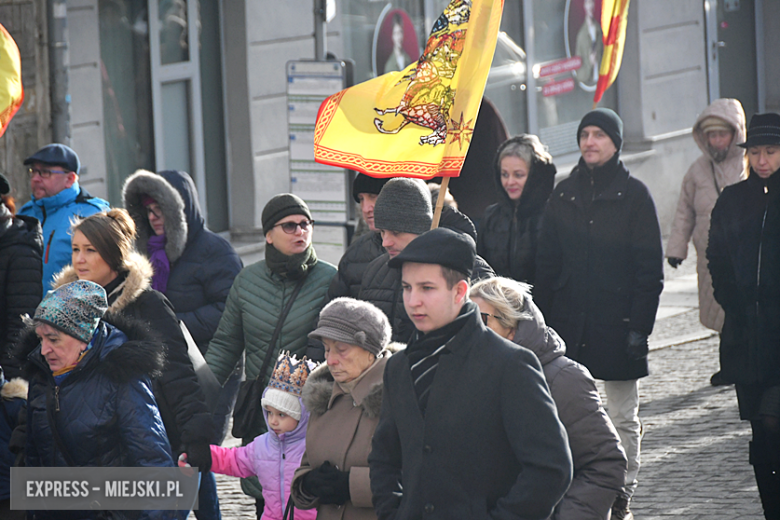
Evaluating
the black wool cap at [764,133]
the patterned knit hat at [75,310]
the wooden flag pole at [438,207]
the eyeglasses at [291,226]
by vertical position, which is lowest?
the patterned knit hat at [75,310]

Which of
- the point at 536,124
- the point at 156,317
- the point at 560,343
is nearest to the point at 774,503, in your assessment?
the point at 560,343

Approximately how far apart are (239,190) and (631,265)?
542 centimetres

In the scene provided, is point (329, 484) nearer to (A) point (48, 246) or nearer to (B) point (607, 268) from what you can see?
(B) point (607, 268)

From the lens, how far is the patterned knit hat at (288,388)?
14.8 ft

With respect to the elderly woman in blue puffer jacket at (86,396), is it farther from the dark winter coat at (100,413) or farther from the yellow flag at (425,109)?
the yellow flag at (425,109)

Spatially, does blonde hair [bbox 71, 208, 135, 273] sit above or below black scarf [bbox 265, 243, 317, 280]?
above

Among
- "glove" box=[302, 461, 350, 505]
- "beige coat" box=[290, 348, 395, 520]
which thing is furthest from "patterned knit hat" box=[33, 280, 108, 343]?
"glove" box=[302, 461, 350, 505]

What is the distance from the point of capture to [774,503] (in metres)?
5.45

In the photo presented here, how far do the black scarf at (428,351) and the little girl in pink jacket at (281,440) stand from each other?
3.95ft

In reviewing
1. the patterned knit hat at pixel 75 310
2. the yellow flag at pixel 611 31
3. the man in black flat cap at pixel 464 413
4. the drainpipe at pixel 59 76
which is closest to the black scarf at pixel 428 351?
the man in black flat cap at pixel 464 413

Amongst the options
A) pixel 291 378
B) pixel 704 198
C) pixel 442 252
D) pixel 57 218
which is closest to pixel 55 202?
pixel 57 218

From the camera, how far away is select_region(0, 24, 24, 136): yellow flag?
5953 mm

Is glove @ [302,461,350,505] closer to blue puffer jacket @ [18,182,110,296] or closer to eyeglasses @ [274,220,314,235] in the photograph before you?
eyeglasses @ [274,220,314,235]

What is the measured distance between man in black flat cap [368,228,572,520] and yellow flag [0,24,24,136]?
335 centimetres
